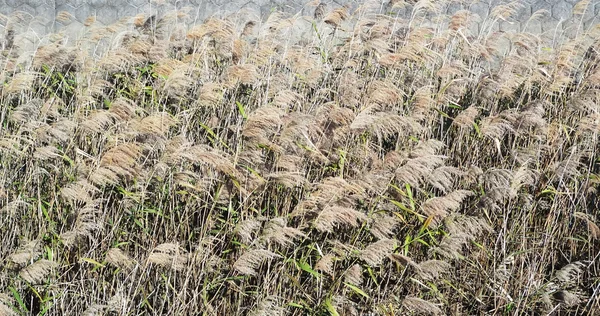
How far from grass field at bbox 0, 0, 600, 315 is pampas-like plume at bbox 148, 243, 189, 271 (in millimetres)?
10

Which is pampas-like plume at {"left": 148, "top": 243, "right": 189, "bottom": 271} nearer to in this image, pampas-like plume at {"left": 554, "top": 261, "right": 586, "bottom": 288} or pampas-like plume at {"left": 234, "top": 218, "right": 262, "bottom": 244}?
pampas-like plume at {"left": 234, "top": 218, "right": 262, "bottom": 244}

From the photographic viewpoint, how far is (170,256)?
357 centimetres

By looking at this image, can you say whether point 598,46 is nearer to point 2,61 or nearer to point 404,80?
point 404,80

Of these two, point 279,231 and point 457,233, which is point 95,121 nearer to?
point 279,231

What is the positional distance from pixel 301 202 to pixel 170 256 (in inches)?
22.3

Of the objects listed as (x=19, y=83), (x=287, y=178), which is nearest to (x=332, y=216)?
(x=287, y=178)

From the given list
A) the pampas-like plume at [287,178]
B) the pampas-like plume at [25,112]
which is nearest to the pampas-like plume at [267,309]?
the pampas-like plume at [287,178]

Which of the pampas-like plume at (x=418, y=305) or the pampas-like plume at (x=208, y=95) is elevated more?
the pampas-like plume at (x=208, y=95)

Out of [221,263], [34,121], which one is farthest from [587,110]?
[34,121]

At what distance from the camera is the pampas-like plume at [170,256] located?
3.47 m

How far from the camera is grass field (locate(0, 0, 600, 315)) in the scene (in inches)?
145

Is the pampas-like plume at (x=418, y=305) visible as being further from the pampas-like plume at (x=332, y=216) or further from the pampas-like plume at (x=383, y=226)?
the pampas-like plume at (x=332, y=216)

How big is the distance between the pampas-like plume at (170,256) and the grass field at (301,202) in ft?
0.03

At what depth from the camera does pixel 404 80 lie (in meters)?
4.83
